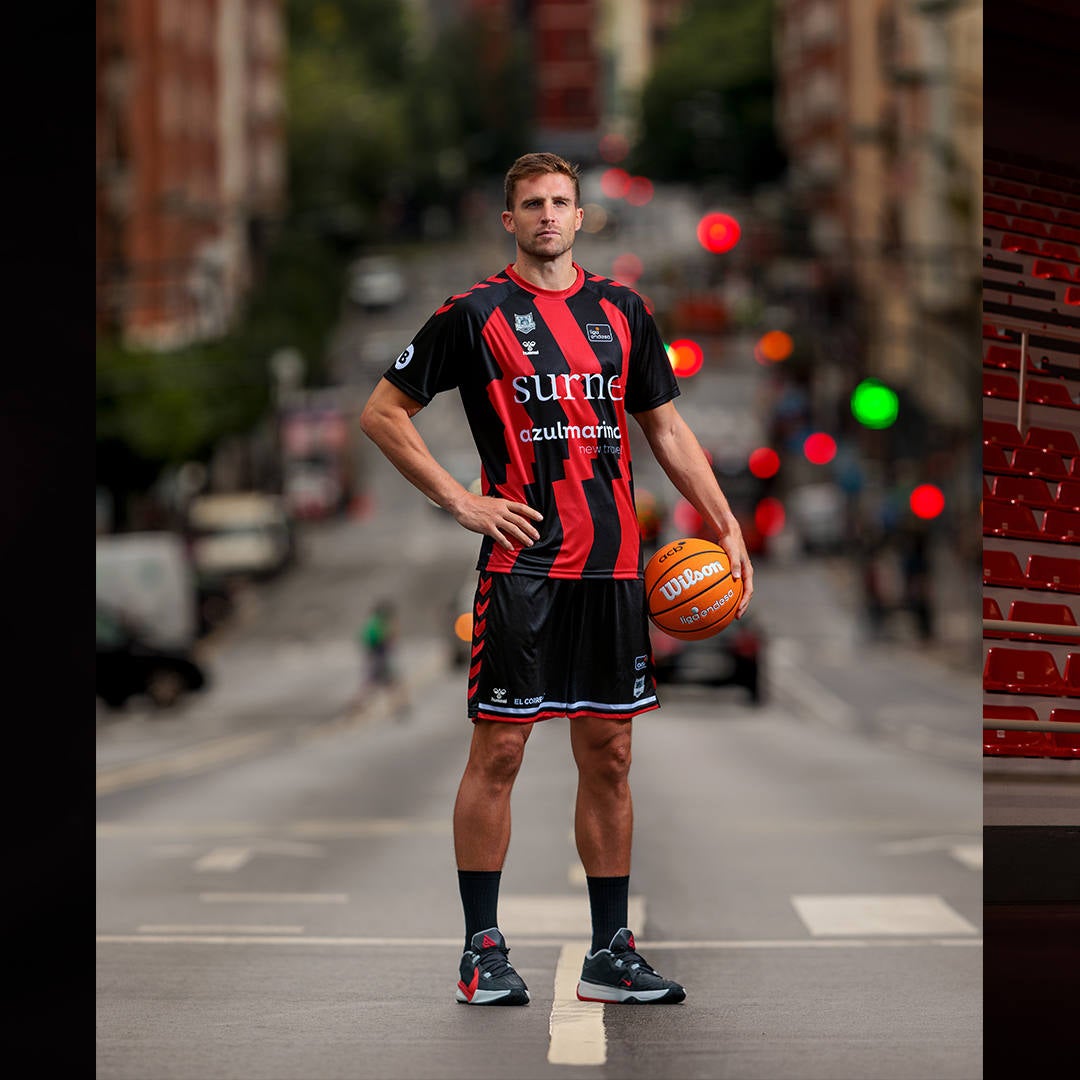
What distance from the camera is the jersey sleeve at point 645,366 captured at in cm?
562

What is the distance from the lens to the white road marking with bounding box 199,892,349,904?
30.0 feet

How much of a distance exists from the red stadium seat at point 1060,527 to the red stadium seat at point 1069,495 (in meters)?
0.02

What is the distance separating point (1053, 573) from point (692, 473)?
0.94 metres

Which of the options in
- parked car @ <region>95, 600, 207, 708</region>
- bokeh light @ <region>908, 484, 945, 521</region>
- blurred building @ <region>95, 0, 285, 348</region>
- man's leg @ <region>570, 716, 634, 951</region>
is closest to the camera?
man's leg @ <region>570, 716, 634, 951</region>

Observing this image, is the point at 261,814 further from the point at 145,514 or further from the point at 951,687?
the point at 145,514

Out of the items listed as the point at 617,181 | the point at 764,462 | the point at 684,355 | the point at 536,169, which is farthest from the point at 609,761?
the point at 617,181

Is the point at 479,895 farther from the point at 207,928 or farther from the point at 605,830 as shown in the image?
the point at 207,928

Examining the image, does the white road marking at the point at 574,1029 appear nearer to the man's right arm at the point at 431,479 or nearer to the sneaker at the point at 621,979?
the sneaker at the point at 621,979

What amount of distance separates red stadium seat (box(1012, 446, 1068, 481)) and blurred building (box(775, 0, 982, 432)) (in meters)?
31.4

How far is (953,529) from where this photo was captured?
62688 millimetres

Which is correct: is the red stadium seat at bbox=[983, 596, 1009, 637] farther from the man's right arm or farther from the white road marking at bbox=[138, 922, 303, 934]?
the white road marking at bbox=[138, 922, 303, 934]

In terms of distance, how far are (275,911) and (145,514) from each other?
56201 millimetres

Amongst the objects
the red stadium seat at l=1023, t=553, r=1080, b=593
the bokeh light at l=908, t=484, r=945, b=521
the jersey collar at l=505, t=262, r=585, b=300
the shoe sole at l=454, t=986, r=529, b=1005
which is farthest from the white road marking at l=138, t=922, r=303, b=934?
the bokeh light at l=908, t=484, r=945, b=521

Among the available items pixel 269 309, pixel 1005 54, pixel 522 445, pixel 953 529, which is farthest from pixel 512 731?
pixel 269 309
